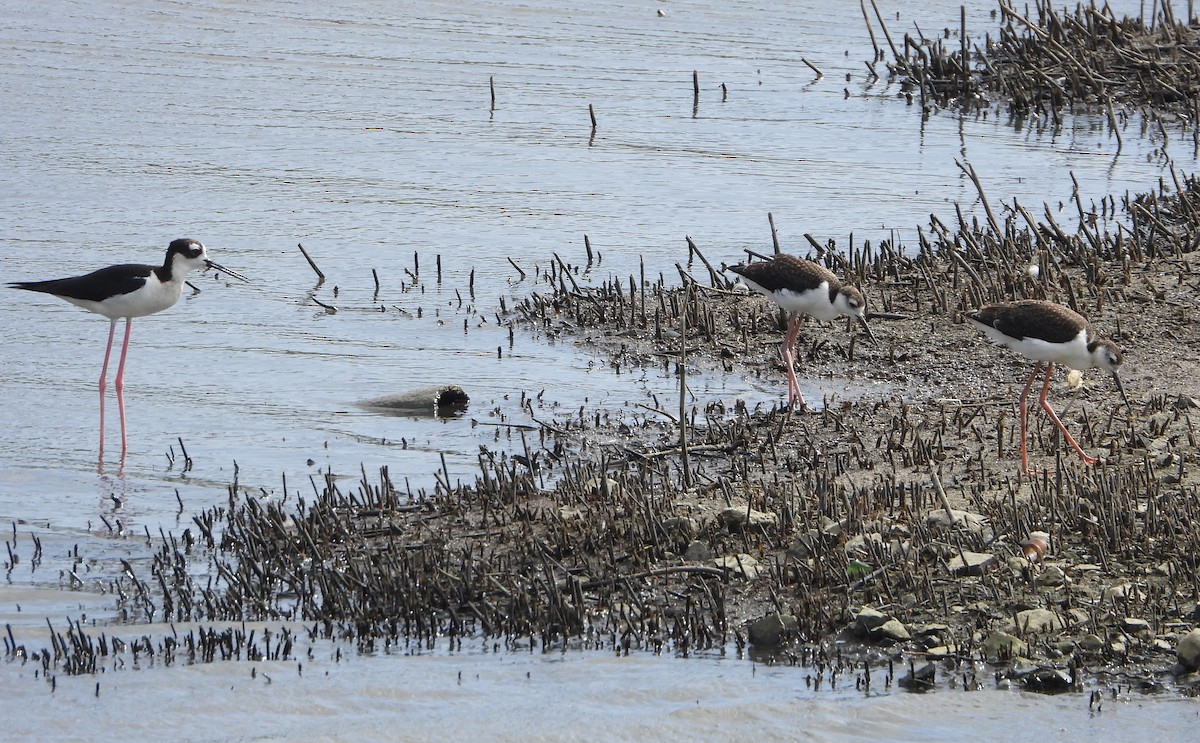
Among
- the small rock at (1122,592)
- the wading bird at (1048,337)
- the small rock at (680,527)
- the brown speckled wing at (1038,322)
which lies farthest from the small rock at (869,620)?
the brown speckled wing at (1038,322)

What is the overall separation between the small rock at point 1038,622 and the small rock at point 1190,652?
46 cm

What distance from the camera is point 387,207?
16.0 metres

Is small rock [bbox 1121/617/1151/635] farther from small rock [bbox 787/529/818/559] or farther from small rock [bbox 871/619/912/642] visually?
small rock [bbox 787/529/818/559]

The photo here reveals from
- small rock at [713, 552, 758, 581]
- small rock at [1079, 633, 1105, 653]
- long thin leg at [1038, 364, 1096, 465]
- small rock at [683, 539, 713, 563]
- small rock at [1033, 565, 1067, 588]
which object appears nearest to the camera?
small rock at [1079, 633, 1105, 653]

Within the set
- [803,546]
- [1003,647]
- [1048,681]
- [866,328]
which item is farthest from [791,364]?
[1048,681]

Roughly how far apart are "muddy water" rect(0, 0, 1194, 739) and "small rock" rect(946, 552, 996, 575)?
900mm

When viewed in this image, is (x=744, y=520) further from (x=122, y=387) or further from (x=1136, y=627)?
(x=122, y=387)

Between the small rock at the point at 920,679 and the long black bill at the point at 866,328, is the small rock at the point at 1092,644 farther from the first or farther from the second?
the long black bill at the point at 866,328

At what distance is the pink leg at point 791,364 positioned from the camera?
383 inches

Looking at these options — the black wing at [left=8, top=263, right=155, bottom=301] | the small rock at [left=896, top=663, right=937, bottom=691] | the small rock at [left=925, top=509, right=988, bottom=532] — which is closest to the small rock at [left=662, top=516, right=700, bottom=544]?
the small rock at [left=925, top=509, right=988, bottom=532]

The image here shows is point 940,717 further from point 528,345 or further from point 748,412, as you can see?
point 528,345

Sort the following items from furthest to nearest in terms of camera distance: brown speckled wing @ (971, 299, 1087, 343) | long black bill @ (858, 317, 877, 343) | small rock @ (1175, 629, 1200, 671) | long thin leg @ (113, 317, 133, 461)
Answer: long black bill @ (858, 317, 877, 343), long thin leg @ (113, 317, 133, 461), brown speckled wing @ (971, 299, 1087, 343), small rock @ (1175, 629, 1200, 671)

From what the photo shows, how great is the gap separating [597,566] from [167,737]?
208cm

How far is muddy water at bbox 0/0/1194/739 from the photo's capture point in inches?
309
